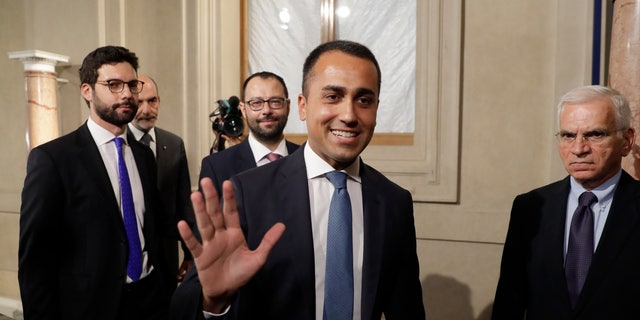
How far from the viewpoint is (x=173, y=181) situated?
3.19 meters

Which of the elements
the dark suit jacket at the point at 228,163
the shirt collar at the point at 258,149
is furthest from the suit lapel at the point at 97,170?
the shirt collar at the point at 258,149

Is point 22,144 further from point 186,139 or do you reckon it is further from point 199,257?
point 199,257

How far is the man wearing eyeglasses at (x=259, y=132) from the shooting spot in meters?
2.54

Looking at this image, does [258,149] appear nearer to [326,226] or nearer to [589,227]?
[326,226]

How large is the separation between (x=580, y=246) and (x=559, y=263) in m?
0.09

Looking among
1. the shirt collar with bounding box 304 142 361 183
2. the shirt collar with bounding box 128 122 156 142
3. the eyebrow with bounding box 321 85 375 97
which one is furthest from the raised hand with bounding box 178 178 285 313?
the shirt collar with bounding box 128 122 156 142

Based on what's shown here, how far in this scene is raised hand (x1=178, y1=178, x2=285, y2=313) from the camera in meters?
1.09

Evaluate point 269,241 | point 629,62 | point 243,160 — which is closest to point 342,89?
point 269,241

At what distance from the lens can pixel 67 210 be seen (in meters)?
2.04

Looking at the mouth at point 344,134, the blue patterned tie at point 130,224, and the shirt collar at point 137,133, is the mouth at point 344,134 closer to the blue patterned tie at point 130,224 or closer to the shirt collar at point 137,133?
the blue patterned tie at point 130,224

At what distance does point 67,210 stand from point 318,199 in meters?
1.29

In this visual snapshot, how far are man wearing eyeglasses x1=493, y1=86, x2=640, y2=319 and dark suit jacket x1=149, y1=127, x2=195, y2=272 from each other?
2083 mm

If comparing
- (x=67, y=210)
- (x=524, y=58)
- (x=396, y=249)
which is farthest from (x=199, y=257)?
(x=524, y=58)

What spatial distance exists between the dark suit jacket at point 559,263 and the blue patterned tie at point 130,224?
5.28ft
